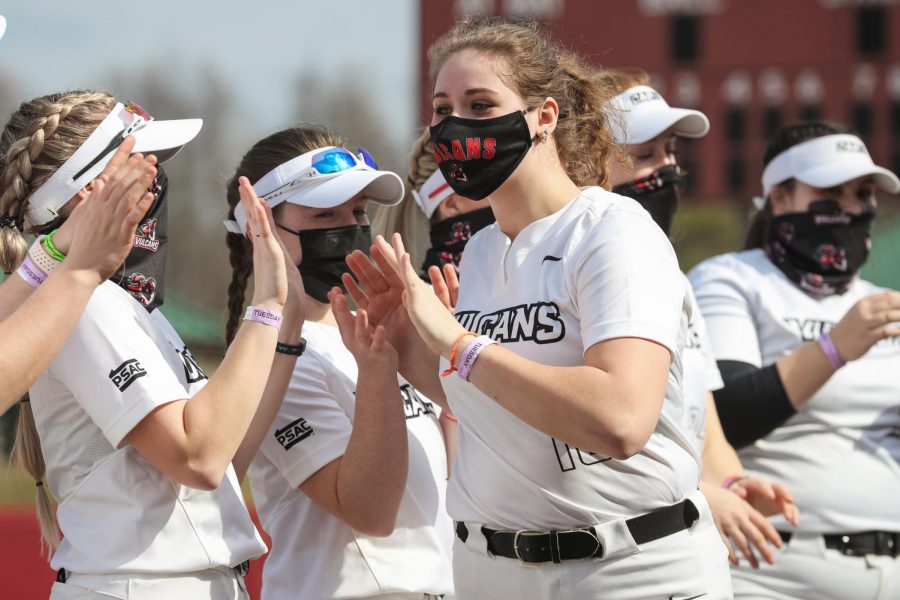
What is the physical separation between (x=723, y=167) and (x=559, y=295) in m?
33.9

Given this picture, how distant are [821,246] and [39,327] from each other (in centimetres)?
329

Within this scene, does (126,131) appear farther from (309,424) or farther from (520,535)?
(520,535)

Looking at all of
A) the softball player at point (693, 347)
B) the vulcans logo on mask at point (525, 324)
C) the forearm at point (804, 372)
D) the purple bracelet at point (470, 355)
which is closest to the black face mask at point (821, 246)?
the forearm at point (804, 372)

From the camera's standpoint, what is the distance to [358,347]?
142 inches

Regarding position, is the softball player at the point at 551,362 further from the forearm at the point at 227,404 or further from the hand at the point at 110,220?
the hand at the point at 110,220

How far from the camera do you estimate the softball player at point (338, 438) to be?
3.59 meters

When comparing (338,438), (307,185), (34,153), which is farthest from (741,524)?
(34,153)

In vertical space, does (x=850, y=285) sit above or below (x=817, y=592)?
above

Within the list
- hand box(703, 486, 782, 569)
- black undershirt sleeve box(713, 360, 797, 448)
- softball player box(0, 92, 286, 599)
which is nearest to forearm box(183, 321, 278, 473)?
softball player box(0, 92, 286, 599)

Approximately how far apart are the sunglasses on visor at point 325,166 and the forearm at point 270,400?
1.66ft

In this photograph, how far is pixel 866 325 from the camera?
445 centimetres

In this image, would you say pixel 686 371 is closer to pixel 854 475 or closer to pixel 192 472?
pixel 854 475

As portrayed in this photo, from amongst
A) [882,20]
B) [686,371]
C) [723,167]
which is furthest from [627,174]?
[882,20]

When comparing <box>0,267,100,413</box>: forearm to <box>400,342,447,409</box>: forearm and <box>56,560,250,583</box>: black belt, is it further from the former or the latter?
<box>400,342,447,409</box>: forearm
